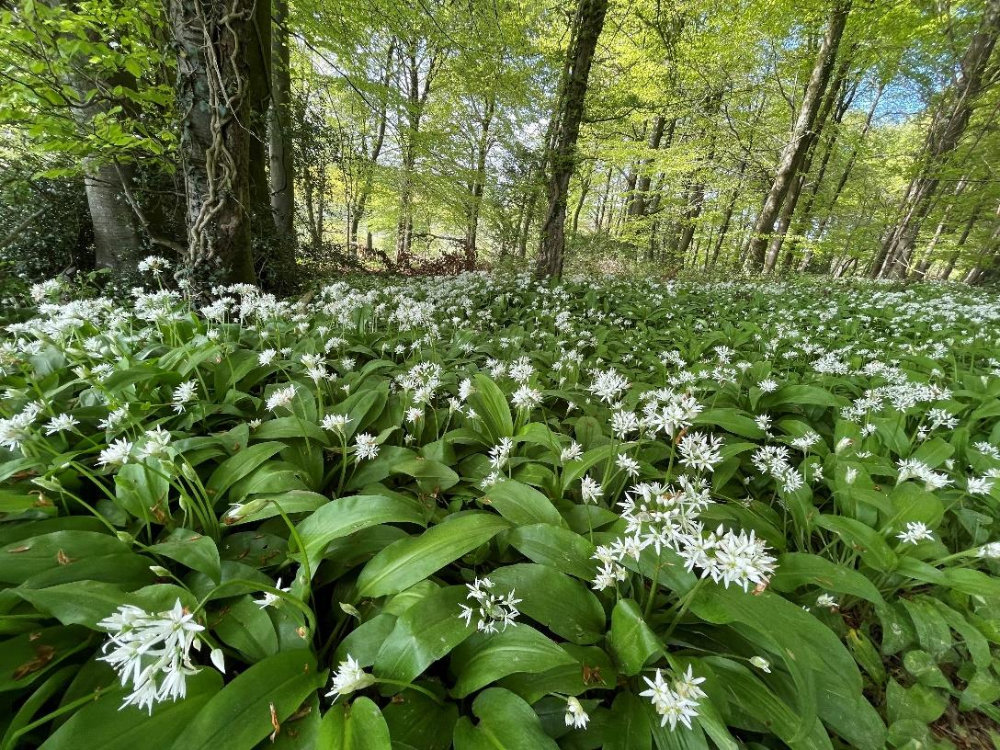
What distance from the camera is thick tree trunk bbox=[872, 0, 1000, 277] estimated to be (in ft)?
32.1

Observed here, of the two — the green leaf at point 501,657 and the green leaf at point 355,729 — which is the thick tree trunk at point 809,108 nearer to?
the green leaf at point 501,657

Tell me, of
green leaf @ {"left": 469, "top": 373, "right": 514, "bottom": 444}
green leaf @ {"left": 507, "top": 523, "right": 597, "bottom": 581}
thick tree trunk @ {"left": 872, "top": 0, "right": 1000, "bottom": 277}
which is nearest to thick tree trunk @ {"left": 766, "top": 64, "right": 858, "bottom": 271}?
thick tree trunk @ {"left": 872, "top": 0, "right": 1000, "bottom": 277}

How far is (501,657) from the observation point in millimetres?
1098

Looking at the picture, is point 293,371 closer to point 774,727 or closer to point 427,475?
point 427,475

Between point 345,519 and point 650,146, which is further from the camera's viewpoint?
point 650,146

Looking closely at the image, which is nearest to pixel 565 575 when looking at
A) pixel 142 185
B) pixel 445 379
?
pixel 445 379

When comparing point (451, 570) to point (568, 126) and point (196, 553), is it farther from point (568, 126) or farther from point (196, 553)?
point (568, 126)

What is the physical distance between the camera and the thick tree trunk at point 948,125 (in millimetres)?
9797

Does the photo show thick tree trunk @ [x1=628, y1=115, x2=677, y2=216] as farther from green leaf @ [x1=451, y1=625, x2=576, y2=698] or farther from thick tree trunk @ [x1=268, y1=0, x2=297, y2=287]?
green leaf @ [x1=451, y1=625, x2=576, y2=698]

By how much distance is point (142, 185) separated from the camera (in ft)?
16.2

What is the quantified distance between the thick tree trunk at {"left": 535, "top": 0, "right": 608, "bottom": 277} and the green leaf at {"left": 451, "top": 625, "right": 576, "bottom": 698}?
Result: 283 inches

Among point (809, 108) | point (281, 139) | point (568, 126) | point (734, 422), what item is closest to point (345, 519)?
point (734, 422)

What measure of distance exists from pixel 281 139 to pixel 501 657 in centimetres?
814

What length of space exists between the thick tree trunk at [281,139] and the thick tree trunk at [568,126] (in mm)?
4449
